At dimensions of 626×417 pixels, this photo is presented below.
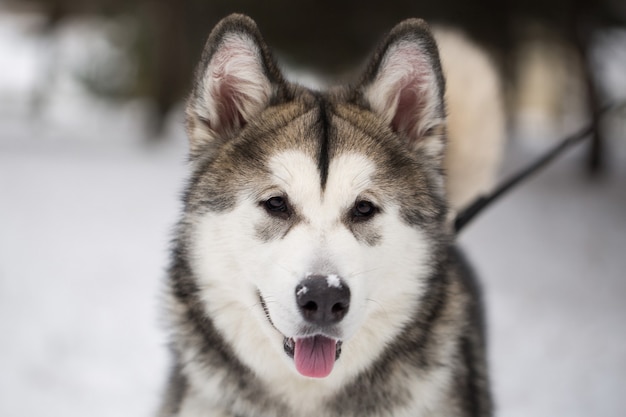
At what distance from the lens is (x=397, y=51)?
7.86 ft

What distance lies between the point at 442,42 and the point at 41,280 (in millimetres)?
4187

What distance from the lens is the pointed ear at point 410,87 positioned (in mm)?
2365

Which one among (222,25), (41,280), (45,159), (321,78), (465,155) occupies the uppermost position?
(222,25)

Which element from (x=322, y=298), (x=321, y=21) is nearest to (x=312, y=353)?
(x=322, y=298)

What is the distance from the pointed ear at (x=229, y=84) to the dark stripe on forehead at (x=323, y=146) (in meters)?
0.23

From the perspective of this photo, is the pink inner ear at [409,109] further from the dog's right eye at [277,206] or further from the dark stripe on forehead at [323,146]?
the dog's right eye at [277,206]

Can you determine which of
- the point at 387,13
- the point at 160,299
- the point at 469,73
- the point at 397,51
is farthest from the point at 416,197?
the point at 387,13

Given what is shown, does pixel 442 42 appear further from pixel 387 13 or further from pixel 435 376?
pixel 387 13

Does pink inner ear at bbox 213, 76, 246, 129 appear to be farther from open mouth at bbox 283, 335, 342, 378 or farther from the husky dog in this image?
open mouth at bbox 283, 335, 342, 378

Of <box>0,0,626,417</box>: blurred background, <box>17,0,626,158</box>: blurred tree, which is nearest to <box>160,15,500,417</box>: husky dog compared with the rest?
<box>0,0,626,417</box>: blurred background

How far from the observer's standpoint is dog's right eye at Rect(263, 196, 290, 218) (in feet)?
7.36

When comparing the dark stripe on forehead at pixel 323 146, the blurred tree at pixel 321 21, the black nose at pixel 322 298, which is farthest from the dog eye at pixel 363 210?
the blurred tree at pixel 321 21

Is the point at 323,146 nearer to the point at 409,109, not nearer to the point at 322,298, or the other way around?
the point at 409,109

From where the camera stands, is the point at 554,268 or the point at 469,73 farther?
the point at 554,268
